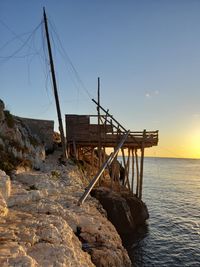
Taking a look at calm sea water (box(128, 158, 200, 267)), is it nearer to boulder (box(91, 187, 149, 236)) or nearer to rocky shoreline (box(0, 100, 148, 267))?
boulder (box(91, 187, 149, 236))

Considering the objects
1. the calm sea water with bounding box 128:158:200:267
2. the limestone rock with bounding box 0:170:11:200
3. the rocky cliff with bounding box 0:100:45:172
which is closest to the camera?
the limestone rock with bounding box 0:170:11:200

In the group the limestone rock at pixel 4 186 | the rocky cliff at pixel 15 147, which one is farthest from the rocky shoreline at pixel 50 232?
the rocky cliff at pixel 15 147

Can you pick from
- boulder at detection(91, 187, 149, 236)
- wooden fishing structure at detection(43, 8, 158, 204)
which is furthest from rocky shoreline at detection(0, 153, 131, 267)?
wooden fishing structure at detection(43, 8, 158, 204)

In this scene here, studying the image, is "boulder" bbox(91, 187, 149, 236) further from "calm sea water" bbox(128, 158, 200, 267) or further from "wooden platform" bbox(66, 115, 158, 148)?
"wooden platform" bbox(66, 115, 158, 148)

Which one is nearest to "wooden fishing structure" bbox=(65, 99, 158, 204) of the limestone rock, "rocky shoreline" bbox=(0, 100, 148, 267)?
"rocky shoreline" bbox=(0, 100, 148, 267)

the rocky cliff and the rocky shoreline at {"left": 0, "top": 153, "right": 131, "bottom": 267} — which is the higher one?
the rocky cliff

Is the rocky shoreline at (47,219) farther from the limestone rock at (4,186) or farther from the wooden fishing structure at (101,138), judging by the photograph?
the wooden fishing structure at (101,138)

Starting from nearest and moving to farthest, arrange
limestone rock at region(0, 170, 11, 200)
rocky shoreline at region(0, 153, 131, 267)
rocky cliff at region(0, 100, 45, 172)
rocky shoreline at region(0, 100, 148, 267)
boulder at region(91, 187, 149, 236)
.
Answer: rocky shoreline at region(0, 153, 131, 267) < rocky shoreline at region(0, 100, 148, 267) < limestone rock at region(0, 170, 11, 200) < rocky cliff at region(0, 100, 45, 172) < boulder at region(91, 187, 149, 236)

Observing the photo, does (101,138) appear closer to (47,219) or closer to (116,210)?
(116,210)

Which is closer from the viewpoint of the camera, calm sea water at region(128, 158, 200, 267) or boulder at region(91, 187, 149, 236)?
calm sea water at region(128, 158, 200, 267)

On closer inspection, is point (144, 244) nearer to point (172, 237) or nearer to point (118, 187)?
point (172, 237)

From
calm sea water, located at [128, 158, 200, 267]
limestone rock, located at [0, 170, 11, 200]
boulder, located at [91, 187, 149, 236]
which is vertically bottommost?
calm sea water, located at [128, 158, 200, 267]

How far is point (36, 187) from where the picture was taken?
14.8m

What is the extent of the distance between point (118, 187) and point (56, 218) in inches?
673
